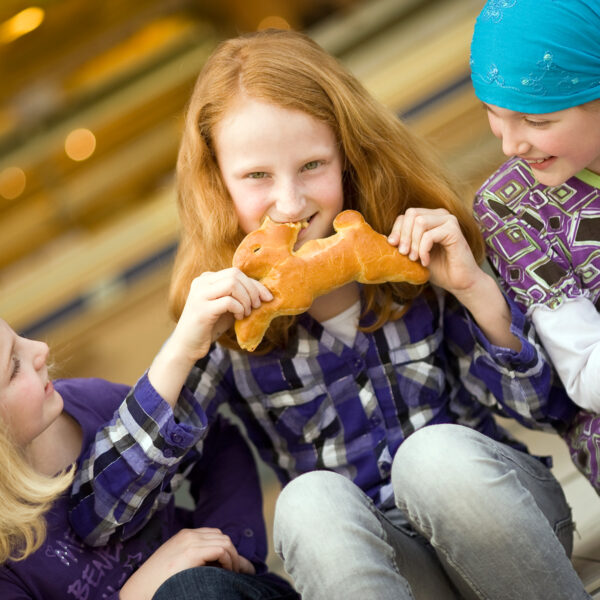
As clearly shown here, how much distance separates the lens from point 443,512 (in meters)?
1.27

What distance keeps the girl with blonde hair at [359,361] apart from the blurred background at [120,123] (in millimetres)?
1140

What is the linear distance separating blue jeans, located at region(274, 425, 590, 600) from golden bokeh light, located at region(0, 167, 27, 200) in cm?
217

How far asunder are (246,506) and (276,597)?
0.78 feet

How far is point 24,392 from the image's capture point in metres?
1.37

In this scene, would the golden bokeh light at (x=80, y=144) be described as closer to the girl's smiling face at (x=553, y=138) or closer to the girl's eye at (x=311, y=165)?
the girl's eye at (x=311, y=165)

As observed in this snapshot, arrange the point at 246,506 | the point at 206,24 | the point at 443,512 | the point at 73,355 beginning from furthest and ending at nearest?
the point at 206,24 → the point at 73,355 → the point at 246,506 → the point at 443,512

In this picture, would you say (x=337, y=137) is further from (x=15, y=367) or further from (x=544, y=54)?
(x=15, y=367)

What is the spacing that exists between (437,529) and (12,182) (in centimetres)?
235

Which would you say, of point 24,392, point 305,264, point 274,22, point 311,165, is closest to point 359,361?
point 305,264

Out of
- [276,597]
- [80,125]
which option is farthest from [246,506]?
[80,125]

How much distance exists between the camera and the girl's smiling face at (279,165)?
1.43 meters

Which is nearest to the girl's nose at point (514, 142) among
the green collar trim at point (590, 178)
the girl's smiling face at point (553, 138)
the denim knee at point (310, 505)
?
the girl's smiling face at point (553, 138)

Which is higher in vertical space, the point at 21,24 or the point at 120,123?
the point at 21,24

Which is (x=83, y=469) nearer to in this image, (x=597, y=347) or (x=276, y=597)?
(x=276, y=597)
